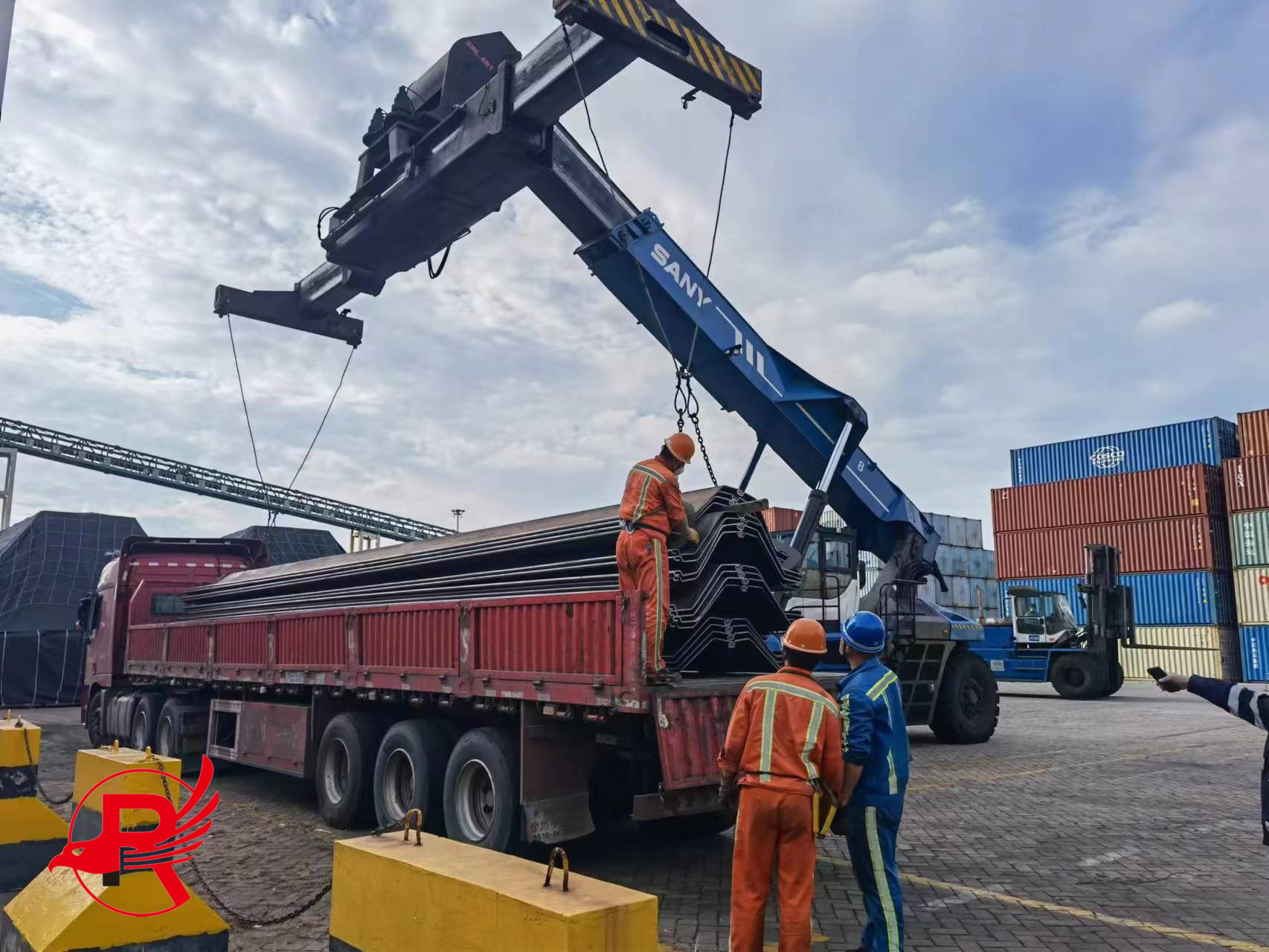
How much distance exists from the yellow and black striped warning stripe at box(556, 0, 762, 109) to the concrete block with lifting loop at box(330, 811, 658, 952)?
6536 mm

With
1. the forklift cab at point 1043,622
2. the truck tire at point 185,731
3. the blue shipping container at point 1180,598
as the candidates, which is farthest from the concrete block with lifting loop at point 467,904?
the blue shipping container at point 1180,598

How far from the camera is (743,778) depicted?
4.53 m

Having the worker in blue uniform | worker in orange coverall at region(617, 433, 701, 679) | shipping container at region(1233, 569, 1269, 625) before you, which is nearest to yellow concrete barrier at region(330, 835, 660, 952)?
the worker in blue uniform

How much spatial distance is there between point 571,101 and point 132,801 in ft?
22.0

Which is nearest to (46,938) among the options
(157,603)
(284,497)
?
(157,603)

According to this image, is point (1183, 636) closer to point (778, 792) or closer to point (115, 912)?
point (778, 792)

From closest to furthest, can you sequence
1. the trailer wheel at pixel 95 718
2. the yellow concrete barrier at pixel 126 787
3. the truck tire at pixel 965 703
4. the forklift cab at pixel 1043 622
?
the yellow concrete barrier at pixel 126 787
the truck tire at pixel 965 703
the trailer wheel at pixel 95 718
the forklift cab at pixel 1043 622

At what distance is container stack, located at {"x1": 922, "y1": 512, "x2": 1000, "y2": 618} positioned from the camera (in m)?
46.1

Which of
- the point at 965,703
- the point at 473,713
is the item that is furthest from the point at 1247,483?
the point at 473,713

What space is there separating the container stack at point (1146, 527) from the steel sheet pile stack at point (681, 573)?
96.2ft

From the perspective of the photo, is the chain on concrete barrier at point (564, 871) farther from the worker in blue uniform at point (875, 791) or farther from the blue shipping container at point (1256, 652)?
the blue shipping container at point (1256, 652)

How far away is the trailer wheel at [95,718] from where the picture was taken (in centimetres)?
1521

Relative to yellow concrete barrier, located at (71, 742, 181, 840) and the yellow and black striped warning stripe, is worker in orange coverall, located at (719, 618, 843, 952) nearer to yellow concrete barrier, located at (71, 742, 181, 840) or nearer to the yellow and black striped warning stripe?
yellow concrete barrier, located at (71, 742, 181, 840)
